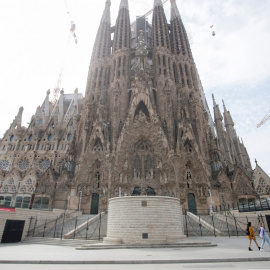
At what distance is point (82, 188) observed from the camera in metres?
29.5

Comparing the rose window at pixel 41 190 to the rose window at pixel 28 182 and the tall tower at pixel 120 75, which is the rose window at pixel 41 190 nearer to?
the rose window at pixel 28 182

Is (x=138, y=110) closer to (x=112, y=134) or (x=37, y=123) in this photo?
(x=112, y=134)

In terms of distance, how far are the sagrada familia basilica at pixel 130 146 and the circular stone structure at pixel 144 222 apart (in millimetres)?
13628

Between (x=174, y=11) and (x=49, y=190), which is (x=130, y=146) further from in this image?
(x=174, y=11)

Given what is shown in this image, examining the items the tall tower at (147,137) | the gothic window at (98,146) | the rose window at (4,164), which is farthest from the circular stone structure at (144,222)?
the rose window at (4,164)

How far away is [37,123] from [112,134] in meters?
22.5

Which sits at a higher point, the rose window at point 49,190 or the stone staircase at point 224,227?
the rose window at point 49,190

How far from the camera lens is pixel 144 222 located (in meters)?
13.5

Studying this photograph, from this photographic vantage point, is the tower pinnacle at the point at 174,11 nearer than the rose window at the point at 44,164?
No

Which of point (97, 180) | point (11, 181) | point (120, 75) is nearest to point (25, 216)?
point (97, 180)

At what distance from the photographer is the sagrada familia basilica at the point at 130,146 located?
29.0 m

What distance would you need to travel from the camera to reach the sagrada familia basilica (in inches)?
1140

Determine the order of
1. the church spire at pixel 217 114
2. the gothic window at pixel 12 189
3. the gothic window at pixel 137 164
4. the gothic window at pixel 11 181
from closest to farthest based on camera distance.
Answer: the gothic window at pixel 137 164 < the gothic window at pixel 12 189 < the gothic window at pixel 11 181 < the church spire at pixel 217 114

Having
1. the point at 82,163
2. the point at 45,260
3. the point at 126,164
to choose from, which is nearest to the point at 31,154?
the point at 82,163
